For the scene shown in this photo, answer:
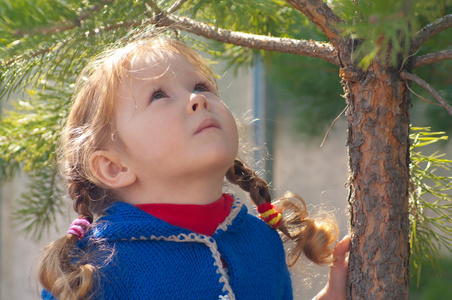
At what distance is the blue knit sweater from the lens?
541mm

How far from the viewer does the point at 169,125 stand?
57 centimetres

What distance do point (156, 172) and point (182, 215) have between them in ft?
0.19

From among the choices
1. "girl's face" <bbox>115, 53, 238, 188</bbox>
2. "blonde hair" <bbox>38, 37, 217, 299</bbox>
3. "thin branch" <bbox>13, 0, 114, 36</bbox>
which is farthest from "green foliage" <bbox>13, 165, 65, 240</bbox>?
"thin branch" <bbox>13, 0, 114, 36</bbox>

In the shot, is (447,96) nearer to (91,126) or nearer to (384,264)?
(384,264)

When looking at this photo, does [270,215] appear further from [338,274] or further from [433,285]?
[433,285]

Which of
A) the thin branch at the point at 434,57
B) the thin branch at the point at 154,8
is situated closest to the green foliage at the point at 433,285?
the thin branch at the point at 434,57

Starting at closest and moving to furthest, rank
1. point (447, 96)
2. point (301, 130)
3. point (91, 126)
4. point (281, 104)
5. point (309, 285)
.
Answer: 1. point (91, 126)
2. point (309, 285)
3. point (447, 96)
4. point (301, 130)
5. point (281, 104)

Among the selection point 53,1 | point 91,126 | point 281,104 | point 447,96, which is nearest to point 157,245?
point 91,126

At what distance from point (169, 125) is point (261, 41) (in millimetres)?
145

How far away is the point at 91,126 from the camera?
0.62 metres

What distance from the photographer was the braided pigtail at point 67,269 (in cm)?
51

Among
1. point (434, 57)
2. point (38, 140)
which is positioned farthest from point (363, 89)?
point (38, 140)

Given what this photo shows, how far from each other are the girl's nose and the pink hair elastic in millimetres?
178

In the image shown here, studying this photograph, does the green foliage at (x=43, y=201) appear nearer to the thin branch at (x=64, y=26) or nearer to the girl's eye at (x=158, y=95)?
the girl's eye at (x=158, y=95)
